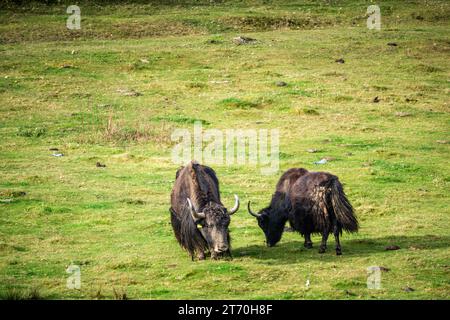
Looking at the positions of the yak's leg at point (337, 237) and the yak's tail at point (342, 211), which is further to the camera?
the yak's leg at point (337, 237)

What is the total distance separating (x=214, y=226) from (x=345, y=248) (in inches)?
121

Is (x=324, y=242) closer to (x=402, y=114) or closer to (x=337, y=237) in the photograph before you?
(x=337, y=237)

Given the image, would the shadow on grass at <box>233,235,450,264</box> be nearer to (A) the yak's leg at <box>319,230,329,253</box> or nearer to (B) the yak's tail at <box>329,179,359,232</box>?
(A) the yak's leg at <box>319,230,329,253</box>

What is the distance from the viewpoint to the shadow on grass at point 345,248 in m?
16.3

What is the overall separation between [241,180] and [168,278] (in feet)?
27.8

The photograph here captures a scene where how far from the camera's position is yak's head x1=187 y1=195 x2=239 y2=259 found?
15633mm

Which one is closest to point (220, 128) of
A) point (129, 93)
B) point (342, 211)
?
point (129, 93)

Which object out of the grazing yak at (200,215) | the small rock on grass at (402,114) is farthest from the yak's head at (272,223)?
the small rock on grass at (402,114)

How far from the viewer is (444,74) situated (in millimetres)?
36938

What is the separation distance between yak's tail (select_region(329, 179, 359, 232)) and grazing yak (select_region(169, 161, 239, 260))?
1989 mm

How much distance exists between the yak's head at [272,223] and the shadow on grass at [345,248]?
0.21m

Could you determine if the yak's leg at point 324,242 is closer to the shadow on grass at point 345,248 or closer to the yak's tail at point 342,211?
the shadow on grass at point 345,248

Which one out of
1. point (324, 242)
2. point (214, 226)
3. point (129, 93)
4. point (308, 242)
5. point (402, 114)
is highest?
point (129, 93)

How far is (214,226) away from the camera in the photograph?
15.7 m
